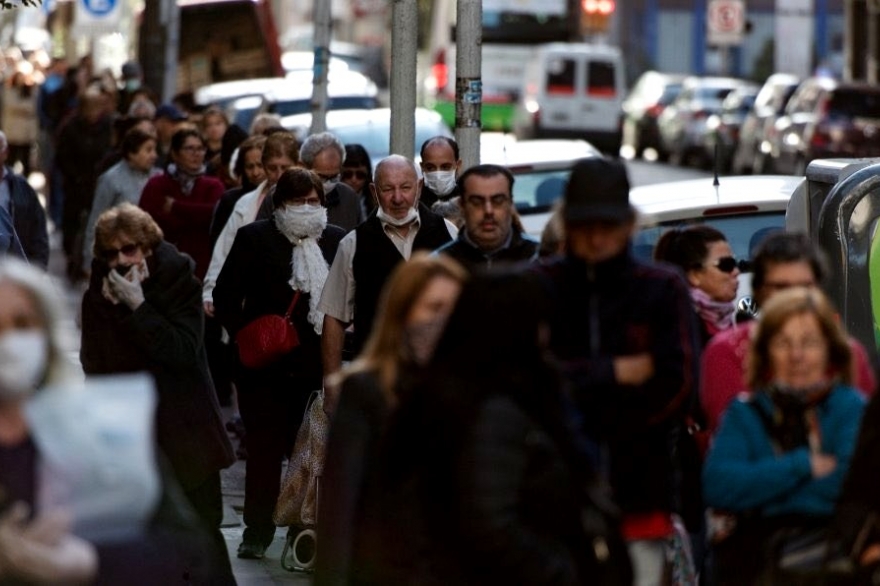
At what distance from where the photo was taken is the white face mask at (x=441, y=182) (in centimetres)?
1174

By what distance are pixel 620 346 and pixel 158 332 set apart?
116 inches

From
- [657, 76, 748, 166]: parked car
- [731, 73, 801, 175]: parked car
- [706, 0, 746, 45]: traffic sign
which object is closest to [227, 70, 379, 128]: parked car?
[731, 73, 801, 175]: parked car

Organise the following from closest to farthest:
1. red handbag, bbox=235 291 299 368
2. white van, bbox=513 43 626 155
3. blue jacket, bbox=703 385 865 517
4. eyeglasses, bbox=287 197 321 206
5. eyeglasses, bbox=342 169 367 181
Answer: blue jacket, bbox=703 385 865 517 → red handbag, bbox=235 291 299 368 → eyeglasses, bbox=287 197 321 206 → eyeglasses, bbox=342 169 367 181 → white van, bbox=513 43 626 155

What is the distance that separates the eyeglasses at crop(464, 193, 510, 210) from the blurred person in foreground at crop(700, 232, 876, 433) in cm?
152

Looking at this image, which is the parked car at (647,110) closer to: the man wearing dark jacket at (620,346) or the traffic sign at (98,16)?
the traffic sign at (98,16)

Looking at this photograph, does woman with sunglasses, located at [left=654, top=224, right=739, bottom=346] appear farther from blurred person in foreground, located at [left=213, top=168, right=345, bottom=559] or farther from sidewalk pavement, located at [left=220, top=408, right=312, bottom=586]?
blurred person in foreground, located at [left=213, top=168, right=345, bottom=559]

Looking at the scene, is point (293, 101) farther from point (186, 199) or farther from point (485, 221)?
point (485, 221)

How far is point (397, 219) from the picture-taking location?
9.64 m

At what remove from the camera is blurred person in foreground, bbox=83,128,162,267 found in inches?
610

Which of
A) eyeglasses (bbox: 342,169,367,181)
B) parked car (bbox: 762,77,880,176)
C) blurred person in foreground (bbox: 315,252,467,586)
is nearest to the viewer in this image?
blurred person in foreground (bbox: 315,252,467,586)

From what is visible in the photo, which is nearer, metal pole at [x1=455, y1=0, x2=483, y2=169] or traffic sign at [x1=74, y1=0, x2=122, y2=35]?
metal pole at [x1=455, y1=0, x2=483, y2=169]

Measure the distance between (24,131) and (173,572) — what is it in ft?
85.3

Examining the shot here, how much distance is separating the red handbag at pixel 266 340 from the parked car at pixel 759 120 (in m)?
26.7

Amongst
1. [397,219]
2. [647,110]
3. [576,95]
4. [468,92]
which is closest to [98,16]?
[468,92]
